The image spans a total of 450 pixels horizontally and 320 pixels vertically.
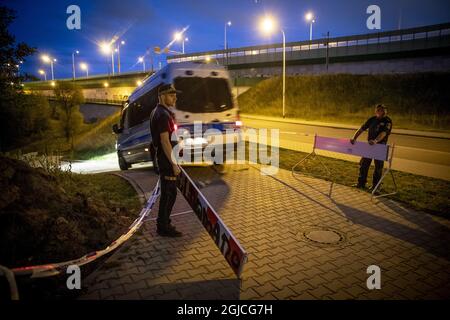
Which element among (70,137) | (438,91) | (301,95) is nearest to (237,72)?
(301,95)

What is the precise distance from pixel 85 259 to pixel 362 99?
30928 mm

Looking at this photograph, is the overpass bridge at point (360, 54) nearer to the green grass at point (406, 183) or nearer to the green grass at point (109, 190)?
the green grass at point (406, 183)

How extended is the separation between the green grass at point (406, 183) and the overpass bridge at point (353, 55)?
30.1 m

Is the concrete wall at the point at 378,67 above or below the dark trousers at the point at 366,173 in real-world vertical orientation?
above

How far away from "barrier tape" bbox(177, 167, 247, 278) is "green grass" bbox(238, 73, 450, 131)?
69.3 feet

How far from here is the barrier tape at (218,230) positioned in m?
3.43

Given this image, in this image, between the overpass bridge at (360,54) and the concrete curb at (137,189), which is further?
the overpass bridge at (360,54)

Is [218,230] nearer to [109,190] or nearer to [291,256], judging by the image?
[291,256]

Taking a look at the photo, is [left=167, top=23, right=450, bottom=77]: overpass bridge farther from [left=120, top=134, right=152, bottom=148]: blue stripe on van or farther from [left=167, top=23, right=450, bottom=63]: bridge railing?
[left=120, top=134, right=152, bottom=148]: blue stripe on van

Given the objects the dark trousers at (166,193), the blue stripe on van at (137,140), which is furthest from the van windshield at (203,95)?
the dark trousers at (166,193)

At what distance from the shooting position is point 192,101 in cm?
793

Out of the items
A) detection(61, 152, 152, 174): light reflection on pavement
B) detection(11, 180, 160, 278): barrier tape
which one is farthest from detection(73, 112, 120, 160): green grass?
detection(11, 180, 160, 278): barrier tape
